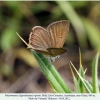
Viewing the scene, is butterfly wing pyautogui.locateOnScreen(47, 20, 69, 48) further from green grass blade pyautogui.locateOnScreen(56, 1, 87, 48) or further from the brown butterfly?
green grass blade pyautogui.locateOnScreen(56, 1, 87, 48)

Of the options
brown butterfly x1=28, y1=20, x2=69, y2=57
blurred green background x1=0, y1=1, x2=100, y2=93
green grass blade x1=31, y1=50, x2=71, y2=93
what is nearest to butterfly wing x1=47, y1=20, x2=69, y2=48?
brown butterfly x1=28, y1=20, x2=69, y2=57

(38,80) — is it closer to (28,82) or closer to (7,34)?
(28,82)

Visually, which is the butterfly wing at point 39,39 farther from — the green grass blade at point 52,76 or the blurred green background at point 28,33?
the blurred green background at point 28,33

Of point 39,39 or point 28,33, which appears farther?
point 28,33

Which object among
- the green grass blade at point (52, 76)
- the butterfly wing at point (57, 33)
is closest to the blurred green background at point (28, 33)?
the butterfly wing at point (57, 33)

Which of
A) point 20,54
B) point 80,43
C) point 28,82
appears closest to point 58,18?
point 80,43

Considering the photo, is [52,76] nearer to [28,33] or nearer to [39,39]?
[39,39]

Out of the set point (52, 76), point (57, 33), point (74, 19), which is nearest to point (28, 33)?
point (74, 19)
